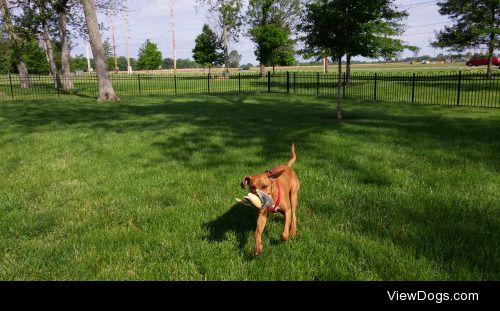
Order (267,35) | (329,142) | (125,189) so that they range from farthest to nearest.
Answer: (267,35) < (329,142) < (125,189)

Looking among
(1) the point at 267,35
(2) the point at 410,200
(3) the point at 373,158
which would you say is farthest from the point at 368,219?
(1) the point at 267,35

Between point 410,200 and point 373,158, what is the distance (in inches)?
83.5

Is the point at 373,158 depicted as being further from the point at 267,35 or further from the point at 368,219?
the point at 267,35

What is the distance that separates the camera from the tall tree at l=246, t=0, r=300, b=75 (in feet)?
141

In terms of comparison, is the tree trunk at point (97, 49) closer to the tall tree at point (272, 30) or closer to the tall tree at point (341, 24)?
the tall tree at point (341, 24)

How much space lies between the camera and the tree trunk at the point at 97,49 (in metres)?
18.5

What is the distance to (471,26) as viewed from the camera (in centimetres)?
2406

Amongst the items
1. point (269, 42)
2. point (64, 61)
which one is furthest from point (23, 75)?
point (269, 42)

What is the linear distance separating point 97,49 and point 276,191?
62.4ft

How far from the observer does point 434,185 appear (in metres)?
5.14

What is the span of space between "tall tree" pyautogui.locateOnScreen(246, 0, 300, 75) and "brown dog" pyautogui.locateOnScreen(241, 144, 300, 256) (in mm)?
39808

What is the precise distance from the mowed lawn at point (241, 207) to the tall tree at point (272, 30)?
35750 millimetres
